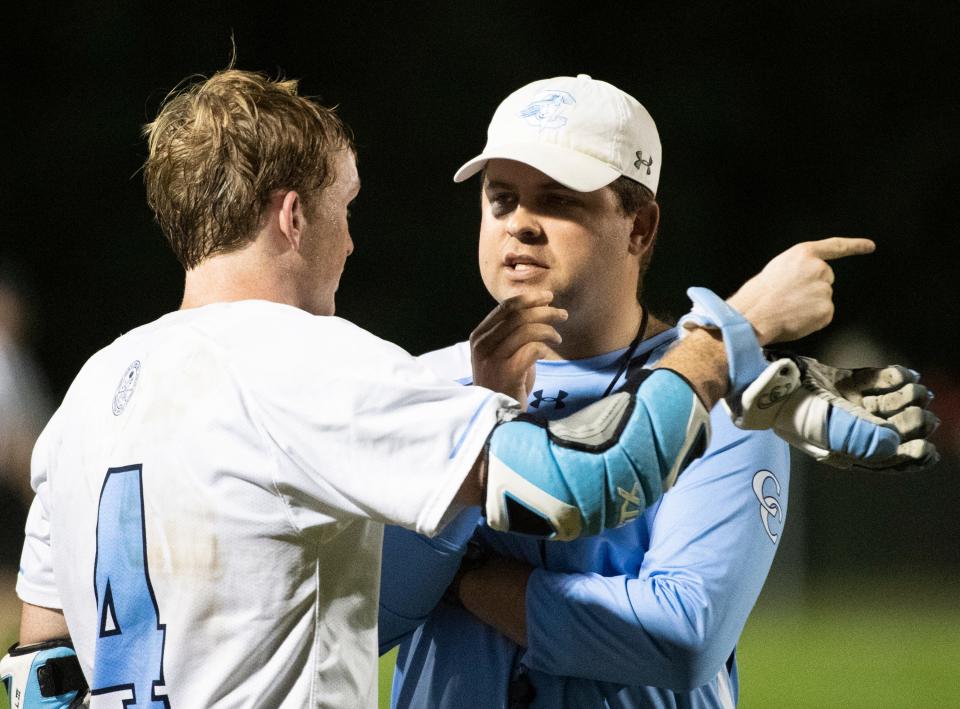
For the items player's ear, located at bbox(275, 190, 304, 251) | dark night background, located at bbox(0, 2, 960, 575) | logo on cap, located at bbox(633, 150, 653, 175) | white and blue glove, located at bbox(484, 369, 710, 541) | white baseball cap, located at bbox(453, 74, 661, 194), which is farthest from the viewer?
dark night background, located at bbox(0, 2, 960, 575)

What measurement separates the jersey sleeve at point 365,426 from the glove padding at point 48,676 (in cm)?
75

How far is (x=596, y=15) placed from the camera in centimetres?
1493

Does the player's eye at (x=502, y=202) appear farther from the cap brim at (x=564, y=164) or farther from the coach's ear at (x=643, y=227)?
the coach's ear at (x=643, y=227)

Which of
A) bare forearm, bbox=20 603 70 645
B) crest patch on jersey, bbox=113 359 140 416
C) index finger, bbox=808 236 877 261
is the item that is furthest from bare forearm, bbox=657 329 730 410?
bare forearm, bbox=20 603 70 645

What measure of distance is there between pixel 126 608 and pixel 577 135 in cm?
120

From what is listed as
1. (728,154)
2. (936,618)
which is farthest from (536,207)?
(728,154)

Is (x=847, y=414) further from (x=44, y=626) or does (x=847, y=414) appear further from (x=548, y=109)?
(x=44, y=626)

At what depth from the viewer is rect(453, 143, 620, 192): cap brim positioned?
255 cm

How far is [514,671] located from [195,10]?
12.4 meters

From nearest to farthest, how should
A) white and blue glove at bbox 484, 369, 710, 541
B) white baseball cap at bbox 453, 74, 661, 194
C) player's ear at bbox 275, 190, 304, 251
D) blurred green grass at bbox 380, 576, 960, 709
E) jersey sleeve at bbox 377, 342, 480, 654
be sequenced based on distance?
white and blue glove at bbox 484, 369, 710, 541, player's ear at bbox 275, 190, 304, 251, jersey sleeve at bbox 377, 342, 480, 654, white baseball cap at bbox 453, 74, 661, 194, blurred green grass at bbox 380, 576, 960, 709

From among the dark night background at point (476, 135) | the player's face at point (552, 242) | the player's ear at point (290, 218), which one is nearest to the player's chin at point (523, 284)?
the player's face at point (552, 242)

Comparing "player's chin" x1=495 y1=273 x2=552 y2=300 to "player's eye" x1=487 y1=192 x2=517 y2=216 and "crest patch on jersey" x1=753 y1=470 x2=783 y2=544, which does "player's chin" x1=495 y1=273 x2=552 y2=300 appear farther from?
"crest patch on jersey" x1=753 y1=470 x2=783 y2=544

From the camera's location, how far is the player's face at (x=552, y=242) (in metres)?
2.61

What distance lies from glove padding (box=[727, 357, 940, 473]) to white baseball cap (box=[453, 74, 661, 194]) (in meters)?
0.68
